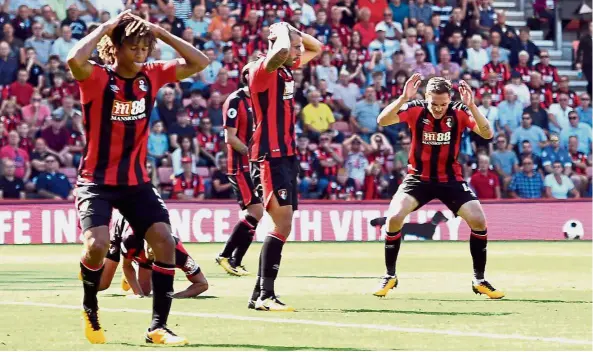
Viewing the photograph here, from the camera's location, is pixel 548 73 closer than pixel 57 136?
No

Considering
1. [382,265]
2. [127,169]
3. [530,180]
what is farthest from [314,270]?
[530,180]

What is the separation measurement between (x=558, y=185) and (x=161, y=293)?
18.7 m

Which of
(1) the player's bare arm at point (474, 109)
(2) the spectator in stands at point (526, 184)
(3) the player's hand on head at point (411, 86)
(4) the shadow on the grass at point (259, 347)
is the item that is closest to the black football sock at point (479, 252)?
(1) the player's bare arm at point (474, 109)

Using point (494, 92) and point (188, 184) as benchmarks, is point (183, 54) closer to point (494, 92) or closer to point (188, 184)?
point (188, 184)

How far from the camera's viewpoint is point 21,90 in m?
24.4

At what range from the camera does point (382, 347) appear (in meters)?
8.23

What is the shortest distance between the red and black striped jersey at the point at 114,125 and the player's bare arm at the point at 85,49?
0.15 metres

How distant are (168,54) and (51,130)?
3.81 metres

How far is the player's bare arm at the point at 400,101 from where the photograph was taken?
39.4 feet

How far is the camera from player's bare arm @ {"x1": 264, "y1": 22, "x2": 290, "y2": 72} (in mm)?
10609

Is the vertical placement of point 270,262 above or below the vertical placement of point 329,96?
below

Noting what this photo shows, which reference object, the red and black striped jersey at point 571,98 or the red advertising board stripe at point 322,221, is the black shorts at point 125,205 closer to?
the red advertising board stripe at point 322,221

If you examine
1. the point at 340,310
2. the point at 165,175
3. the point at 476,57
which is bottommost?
the point at 340,310

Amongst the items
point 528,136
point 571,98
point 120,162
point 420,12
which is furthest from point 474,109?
point 571,98
